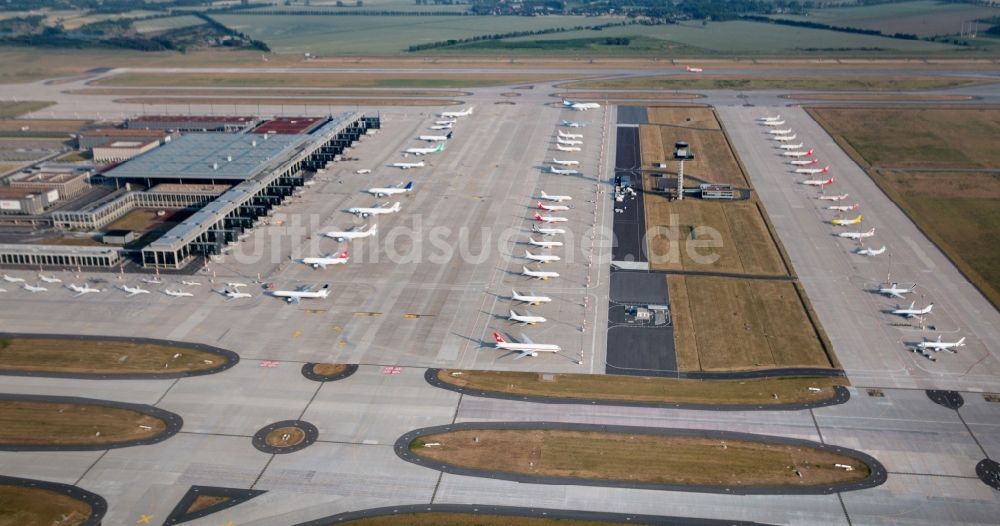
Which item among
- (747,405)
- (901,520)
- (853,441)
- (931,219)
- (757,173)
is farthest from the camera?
(757,173)

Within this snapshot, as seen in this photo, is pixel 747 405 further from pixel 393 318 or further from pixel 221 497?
pixel 221 497

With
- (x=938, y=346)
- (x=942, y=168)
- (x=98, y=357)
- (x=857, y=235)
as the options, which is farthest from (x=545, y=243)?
(x=942, y=168)

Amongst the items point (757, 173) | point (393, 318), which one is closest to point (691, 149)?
point (757, 173)

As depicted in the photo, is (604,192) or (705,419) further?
(604,192)

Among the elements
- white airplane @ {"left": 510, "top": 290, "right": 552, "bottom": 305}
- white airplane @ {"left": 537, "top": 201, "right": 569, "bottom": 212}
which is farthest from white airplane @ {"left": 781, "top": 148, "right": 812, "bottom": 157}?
white airplane @ {"left": 510, "top": 290, "right": 552, "bottom": 305}

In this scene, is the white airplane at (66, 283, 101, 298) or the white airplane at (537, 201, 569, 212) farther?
the white airplane at (537, 201, 569, 212)

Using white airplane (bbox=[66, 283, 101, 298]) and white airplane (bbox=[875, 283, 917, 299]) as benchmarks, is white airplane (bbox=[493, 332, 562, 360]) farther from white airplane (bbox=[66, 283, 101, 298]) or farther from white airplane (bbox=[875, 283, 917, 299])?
white airplane (bbox=[66, 283, 101, 298])

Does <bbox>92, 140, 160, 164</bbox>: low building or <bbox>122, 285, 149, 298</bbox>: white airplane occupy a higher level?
<bbox>92, 140, 160, 164</bbox>: low building
